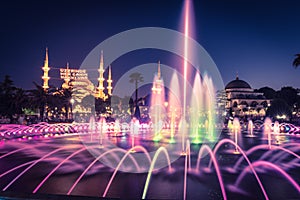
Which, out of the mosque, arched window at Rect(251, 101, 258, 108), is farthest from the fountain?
arched window at Rect(251, 101, 258, 108)

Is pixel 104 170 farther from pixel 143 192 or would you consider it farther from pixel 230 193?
pixel 230 193

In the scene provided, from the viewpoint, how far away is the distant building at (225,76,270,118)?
9112cm

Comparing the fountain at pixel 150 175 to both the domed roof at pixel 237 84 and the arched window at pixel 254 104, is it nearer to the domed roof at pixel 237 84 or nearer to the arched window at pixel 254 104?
the arched window at pixel 254 104

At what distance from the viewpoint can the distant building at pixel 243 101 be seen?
299ft

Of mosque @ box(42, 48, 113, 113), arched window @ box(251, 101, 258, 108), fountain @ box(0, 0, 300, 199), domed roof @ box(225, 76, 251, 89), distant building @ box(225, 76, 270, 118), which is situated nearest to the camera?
fountain @ box(0, 0, 300, 199)

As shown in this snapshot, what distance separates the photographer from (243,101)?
9388 cm

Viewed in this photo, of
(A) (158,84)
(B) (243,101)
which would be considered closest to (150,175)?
(A) (158,84)

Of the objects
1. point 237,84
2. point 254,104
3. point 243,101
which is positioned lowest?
point 254,104

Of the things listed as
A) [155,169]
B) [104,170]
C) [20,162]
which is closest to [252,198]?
[155,169]

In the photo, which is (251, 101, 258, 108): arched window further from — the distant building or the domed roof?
the domed roof

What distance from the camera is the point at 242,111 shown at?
91500 millimetres

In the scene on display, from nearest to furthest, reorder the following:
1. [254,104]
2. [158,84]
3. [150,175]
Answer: [150,175], [158,84], [254,104]

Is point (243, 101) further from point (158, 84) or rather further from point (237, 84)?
point (158, 84)

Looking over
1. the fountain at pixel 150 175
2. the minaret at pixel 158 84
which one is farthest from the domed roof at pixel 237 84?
the fountain at pixel 150 175
